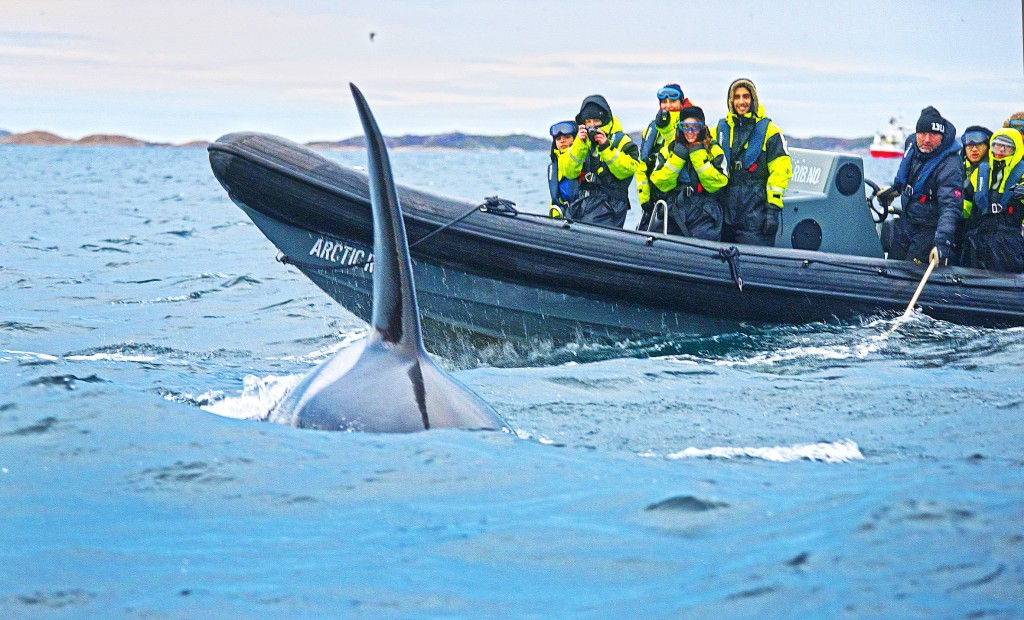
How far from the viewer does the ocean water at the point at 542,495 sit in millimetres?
3547

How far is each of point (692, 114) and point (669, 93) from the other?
1.35 feet

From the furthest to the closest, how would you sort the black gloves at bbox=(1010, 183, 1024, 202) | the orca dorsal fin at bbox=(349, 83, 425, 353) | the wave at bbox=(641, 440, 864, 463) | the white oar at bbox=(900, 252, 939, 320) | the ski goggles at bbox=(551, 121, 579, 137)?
the ski goggles at bbox=(551, 121, 579, 137) < the black gloves at bbox=(1010, 183, 1024, 202) < the white oar at bbox=(900, 252, 939, 320) < the wave at bbox=(641, 440, 864, 463) < the orca dorsal fin at bbox=(349, 83, 425, 353)

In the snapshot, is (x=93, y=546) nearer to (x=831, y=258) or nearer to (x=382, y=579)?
(x=382, y=579)

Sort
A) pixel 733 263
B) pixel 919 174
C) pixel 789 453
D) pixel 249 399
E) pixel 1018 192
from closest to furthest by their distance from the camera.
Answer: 1. pixel 789 453
2. pixel 249 399
3. pixel 733 263
4. pixel 1018 192
5. pixel 919 174

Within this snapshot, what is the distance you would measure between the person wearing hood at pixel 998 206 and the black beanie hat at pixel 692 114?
2.39m

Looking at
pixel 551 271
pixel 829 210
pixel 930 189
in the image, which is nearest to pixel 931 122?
pixel 930 189

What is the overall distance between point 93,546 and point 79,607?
0.51 m

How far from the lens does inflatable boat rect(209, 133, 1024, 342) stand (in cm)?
905

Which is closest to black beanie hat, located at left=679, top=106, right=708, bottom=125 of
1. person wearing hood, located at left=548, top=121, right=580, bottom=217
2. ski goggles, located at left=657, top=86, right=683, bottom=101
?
ski goggles, located at left=657, top=86, right=683, bottom=101

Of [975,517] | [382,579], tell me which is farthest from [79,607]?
[975,517]

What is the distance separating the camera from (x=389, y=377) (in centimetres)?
480

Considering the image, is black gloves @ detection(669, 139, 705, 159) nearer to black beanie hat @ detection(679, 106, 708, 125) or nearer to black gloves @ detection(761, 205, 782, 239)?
black beanie hat @ detection(679, 106, 708, 125)

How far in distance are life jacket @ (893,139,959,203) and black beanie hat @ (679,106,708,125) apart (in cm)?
170

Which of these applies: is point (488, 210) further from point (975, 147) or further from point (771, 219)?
point (975, 147)
